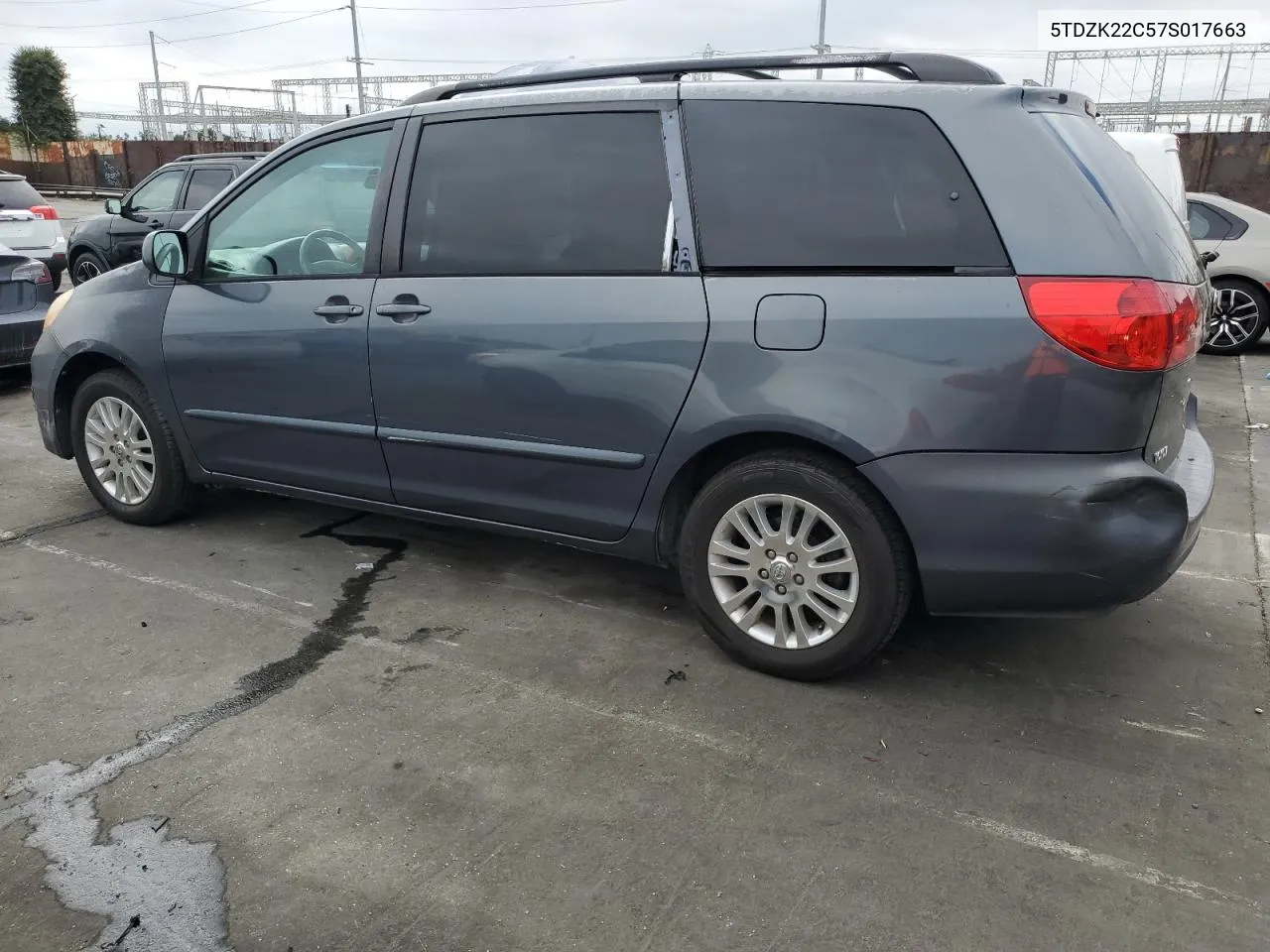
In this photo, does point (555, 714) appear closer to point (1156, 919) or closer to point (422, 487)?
point (422, 487)

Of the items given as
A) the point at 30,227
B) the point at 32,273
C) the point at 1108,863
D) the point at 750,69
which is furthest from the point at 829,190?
the point at 30,227

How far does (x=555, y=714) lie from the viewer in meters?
3.07

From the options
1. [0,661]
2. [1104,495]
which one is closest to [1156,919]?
[1104,495]

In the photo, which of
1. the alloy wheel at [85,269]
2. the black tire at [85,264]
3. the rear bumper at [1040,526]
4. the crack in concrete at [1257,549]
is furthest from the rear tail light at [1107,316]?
the alloy wheel at [85,269]

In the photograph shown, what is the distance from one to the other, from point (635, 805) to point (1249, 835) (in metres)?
1.53

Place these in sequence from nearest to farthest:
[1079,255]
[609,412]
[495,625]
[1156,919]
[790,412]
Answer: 1. [1156,919]
2. [1079,255]
3. [790,412]
4. [609,412]
5. [495,625]

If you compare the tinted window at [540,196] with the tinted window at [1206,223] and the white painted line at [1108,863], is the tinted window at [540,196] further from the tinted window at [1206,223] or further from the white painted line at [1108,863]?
the tinted window at [1206,223]

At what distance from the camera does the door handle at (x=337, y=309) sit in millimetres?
3777

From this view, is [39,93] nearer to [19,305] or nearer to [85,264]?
[85,264]

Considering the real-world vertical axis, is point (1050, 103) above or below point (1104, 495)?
above

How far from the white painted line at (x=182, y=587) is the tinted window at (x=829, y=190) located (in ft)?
6.61

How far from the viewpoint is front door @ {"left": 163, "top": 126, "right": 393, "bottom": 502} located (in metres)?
3.86

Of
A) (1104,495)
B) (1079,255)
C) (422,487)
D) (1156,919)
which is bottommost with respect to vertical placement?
(1156,919)

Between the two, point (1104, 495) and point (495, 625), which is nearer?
point (1104, 495)
